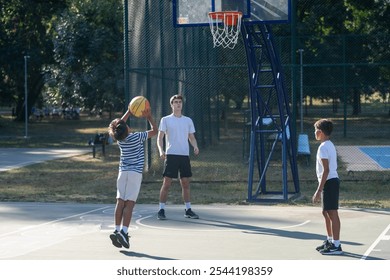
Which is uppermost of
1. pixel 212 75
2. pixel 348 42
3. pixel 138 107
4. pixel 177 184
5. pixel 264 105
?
pixel 348 42

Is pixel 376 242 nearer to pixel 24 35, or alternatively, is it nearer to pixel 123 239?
pixel 123 239

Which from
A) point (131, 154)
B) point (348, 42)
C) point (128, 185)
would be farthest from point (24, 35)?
point (128, 185)

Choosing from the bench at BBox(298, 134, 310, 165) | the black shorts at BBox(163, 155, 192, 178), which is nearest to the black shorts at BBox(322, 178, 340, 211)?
the black shorts at BBox(163, 155, 192, 178)

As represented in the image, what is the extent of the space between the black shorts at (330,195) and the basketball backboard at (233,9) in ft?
18.7

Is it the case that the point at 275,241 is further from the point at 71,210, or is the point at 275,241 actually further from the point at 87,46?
the point at 87,46

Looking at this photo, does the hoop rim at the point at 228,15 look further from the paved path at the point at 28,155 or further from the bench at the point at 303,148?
the paved path at the point at 28,155

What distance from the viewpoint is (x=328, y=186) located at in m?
11.1

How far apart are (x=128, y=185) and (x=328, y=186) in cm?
261

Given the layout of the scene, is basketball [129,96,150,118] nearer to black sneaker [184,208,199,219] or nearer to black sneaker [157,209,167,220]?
black sneaker [157,209,167,220]

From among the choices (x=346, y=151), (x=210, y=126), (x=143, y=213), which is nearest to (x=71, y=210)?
(x=143, y=213)

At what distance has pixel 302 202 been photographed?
16.5 m

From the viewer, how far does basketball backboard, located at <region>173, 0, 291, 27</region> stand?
16125 mm

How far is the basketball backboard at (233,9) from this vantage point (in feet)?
52.9
